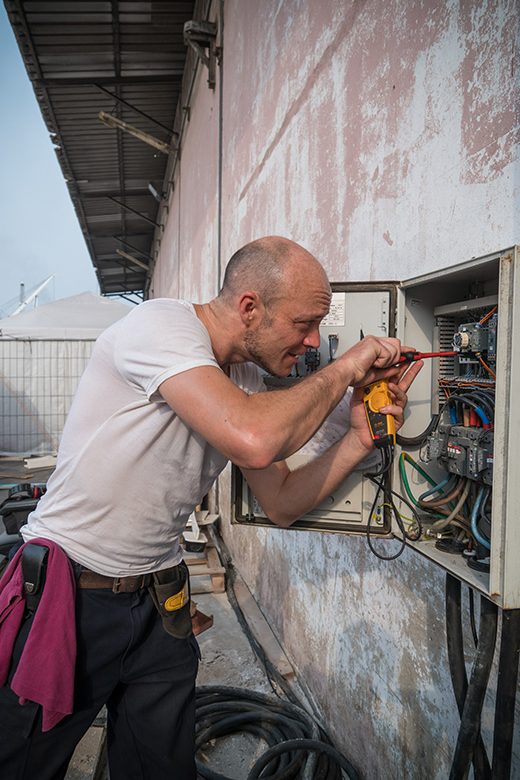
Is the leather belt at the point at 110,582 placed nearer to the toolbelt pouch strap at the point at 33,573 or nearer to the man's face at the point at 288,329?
the toolbelt pouch strap at the point at 33,573

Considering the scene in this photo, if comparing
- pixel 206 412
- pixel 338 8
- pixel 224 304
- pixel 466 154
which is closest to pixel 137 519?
pixel 206 412

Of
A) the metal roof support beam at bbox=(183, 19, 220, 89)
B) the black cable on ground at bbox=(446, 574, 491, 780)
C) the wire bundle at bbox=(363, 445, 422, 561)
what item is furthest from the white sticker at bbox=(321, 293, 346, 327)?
the metal roof support beam at bbox=(183, 19, 220, 89)

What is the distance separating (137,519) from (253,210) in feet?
8.07

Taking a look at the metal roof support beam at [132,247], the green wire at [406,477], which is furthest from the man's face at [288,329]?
the metal roof support beam at [132,247]

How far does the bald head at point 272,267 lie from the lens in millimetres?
1299

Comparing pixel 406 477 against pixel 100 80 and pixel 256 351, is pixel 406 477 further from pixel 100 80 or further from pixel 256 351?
pixel 100 80

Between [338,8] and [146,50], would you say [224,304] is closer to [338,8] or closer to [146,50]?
[338,8]

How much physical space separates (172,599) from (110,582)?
19cm

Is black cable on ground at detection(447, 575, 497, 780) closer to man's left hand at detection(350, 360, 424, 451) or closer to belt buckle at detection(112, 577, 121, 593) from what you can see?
man's left hand at detection(350, 360, 424, 451)

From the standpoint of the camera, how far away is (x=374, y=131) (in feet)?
5.77

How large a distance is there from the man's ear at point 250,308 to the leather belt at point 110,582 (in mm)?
741

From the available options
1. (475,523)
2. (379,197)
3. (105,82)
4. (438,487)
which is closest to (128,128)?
(105,82)

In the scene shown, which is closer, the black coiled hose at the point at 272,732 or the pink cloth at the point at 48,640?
the pink cloth at the point at 48,640

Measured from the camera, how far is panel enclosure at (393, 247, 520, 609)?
3.11 ft
